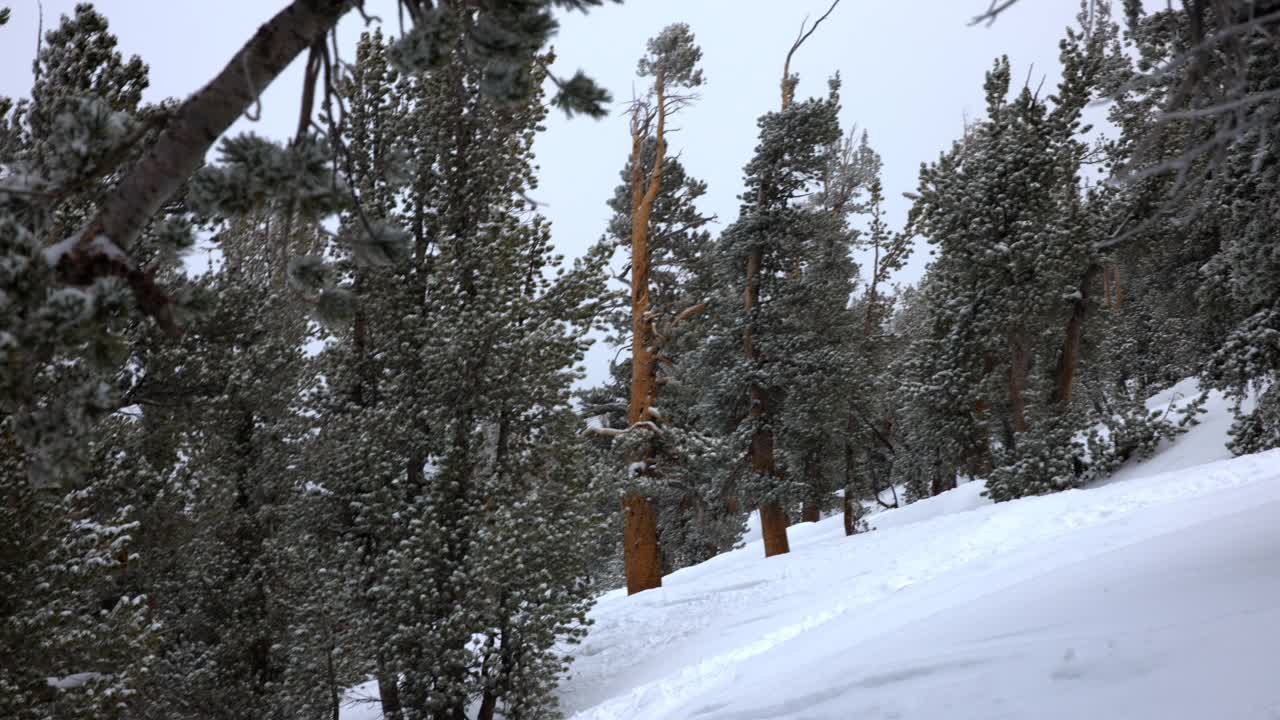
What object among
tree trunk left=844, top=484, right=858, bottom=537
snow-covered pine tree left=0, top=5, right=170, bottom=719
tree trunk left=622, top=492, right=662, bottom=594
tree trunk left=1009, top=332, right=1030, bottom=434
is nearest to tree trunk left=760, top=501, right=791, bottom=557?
tree trunk left=844, top=484, right=858, bottom=537

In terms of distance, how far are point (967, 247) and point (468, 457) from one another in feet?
33.5

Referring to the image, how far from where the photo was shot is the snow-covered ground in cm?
352

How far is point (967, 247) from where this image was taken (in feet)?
47.3

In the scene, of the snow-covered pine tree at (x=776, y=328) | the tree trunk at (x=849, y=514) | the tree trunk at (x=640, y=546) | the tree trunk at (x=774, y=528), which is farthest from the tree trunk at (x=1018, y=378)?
the tree trunk at (x=640, y=546)

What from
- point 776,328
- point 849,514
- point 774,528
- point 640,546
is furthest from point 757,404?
point 640,546

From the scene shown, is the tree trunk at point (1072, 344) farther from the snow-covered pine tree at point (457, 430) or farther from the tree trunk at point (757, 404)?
the snow-covered pine tree at point (457, 430)

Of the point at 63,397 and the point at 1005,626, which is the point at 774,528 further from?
the point at 63,397

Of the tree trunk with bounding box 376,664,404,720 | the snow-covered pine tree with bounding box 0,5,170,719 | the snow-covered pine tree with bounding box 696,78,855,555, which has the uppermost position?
the snow-covered pine tree with bounding box 696,78,855,555

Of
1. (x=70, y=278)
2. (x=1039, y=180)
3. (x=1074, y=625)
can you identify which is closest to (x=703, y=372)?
(x=1039, y=180)

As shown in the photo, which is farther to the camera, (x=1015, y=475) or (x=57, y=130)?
(x=1015, y=475)

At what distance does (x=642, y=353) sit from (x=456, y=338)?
Result: 7561 millimetres

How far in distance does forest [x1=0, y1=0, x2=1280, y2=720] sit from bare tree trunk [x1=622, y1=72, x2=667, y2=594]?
10 centimetres

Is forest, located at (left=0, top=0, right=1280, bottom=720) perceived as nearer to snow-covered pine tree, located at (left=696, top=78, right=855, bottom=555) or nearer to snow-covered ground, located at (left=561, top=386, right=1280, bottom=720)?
snow-covered pine tree, located at (left=696, top=78, right=855, bottom=555)

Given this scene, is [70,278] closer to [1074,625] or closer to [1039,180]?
[1074,625]
